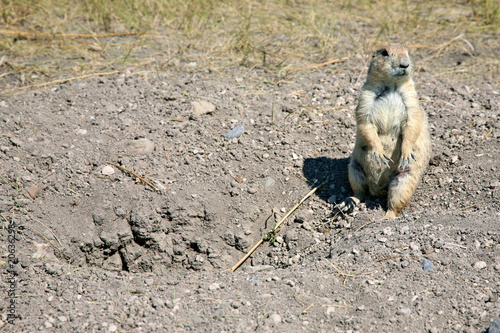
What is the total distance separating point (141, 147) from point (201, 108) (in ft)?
2.76

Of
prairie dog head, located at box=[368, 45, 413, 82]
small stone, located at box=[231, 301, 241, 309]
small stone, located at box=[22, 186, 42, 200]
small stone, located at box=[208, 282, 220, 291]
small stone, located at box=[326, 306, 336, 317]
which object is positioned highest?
prairie dog head, located at box=[368, 45, 413, 82]

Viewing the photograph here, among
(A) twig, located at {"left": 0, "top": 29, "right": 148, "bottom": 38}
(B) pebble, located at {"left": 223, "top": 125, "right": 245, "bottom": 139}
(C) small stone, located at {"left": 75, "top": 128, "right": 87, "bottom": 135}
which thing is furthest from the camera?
(A) twig, located at {"left": 0, "top": 29, "right": 148, "bottom": 38}

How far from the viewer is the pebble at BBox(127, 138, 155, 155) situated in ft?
14.3

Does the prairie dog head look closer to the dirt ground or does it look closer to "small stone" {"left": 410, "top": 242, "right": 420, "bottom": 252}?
the dirt ground

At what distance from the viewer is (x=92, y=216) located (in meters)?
3.79

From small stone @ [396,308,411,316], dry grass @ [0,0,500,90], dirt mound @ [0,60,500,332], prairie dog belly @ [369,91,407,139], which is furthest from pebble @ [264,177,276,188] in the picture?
dry grass @ [0,0,500,90]

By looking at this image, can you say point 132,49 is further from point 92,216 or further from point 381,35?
point 381,35

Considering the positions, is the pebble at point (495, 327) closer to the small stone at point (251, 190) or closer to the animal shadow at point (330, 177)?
the animal shadow at point (330, 177)

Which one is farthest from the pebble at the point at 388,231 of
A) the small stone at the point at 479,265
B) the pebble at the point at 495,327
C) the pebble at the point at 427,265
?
the pebble at the point at 495,327

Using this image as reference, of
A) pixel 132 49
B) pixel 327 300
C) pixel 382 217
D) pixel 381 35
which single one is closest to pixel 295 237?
pixel 382 217

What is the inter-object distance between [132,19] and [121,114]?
91.0 inches

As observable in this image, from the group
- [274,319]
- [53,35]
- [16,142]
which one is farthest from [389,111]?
[53,35]

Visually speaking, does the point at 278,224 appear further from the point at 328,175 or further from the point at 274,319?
the point at 274,319

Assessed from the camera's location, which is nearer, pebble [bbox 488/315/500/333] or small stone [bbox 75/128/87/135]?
pebble [bbox 488/315/500/333]
